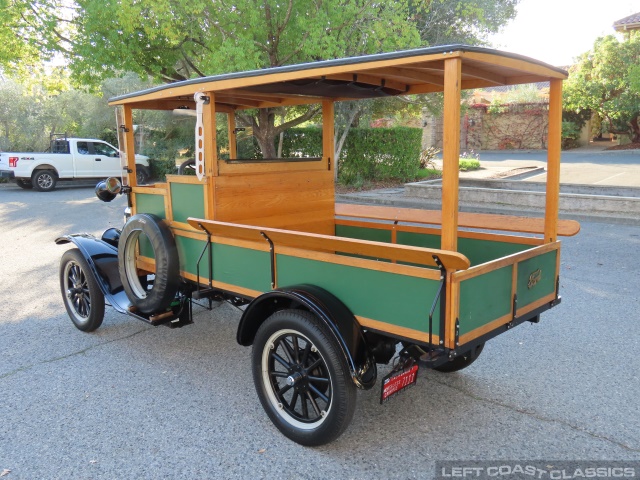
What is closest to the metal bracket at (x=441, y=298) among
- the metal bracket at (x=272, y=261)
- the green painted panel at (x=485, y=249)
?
the metal bracket at (x=272, y=261)

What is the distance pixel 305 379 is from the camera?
3141mm

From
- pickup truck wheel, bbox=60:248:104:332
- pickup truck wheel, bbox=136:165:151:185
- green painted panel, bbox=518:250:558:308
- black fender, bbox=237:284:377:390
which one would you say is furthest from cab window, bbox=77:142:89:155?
green painted panel, bbox=518:250:558:308

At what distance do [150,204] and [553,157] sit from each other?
10.0 feet

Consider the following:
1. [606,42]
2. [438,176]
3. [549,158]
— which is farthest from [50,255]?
[606,42]

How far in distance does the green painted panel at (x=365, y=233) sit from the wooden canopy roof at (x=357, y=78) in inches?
43.0

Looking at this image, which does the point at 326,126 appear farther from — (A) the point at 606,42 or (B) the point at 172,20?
(A) the point at 606,42

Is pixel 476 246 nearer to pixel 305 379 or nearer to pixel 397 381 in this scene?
pixel 397 381

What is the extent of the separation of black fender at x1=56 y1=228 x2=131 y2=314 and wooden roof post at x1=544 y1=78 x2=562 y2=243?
323 centimetres

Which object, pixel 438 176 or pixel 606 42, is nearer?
pixel 438 176

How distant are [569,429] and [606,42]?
27.2 m

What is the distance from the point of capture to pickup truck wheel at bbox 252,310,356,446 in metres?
2.88

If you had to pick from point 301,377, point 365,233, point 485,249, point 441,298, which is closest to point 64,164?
point 365,233

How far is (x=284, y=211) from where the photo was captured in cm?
438

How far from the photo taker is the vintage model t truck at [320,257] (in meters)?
2.79
